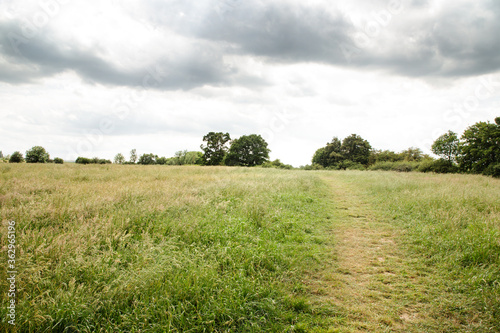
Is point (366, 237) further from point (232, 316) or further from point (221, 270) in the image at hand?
point (232, 316)

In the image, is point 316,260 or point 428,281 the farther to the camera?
point 316,260

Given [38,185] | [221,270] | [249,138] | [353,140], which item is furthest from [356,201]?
[353,140]

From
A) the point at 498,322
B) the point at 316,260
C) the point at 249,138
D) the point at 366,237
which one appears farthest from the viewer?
the point at 249,138

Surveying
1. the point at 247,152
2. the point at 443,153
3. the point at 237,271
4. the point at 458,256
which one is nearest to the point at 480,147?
the point at 443,153

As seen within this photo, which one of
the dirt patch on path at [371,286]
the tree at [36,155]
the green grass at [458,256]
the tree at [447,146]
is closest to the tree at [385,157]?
the tree at [447,146]

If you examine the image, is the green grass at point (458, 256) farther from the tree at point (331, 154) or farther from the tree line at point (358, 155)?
the tree at point (331, 154)

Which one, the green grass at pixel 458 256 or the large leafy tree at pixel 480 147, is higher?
the large leafy tree at pixel 480 147

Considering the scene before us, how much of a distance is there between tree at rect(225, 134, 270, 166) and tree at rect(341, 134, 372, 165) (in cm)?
2796

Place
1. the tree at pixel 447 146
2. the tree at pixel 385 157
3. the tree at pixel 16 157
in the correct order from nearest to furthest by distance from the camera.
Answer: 1. the tree at pixel 16 157
2. the tree at pixel 447 146
3. the tree at pixel 385 157

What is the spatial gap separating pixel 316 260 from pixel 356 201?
28.2ft

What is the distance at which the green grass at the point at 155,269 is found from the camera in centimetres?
317

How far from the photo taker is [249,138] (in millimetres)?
66750

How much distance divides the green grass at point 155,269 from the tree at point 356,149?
7417 cm

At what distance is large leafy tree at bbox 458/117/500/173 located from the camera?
101 feet
